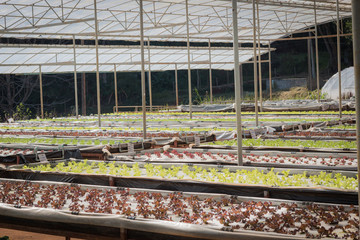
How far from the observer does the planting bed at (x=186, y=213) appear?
4.03 metres

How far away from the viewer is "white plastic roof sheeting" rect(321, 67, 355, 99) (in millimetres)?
25328

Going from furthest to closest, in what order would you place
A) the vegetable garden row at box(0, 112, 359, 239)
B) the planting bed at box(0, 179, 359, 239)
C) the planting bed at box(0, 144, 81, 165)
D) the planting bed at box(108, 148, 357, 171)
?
the planting bed at box(0, 144, 81, 165) → the planting bed at box(108, 148, 357, 171) → the vegetable garden row at box(0, 112, 359, 239) → the planting bed at box(0, 179, 359, 239)

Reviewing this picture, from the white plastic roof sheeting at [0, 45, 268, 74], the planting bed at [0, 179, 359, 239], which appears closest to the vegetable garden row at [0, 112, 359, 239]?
the planting bed at [0, 179, 359, 239]

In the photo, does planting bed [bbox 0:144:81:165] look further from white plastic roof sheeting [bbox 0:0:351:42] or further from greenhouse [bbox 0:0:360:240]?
white plastic roof sheeting [bbox 0:0:351:42]

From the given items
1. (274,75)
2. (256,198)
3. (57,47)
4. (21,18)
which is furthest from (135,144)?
(274,75)

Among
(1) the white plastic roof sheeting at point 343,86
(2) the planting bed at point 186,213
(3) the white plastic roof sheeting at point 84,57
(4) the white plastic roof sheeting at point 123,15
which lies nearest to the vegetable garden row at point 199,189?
(2) the planting bed at point 186,213

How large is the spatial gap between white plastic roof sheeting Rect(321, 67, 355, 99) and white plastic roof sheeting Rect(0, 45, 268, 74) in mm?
5617

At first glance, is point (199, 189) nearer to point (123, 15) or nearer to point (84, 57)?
point (123, 15)

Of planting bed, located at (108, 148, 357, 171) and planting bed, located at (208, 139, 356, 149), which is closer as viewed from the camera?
planting bed, located at (108, 148, 357, 171)

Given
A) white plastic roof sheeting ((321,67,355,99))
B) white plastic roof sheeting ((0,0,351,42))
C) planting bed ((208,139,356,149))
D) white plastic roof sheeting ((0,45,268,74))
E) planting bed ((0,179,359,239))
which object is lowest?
planting bed ((0,179,359,239))

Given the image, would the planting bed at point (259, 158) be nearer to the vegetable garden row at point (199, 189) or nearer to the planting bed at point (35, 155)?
the vegetable garden row at point (199, 189)

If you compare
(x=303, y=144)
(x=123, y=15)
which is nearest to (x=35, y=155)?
(x=303, y=144)

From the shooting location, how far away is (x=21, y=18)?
17.2m

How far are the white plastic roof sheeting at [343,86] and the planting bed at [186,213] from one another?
21.4 metres
